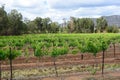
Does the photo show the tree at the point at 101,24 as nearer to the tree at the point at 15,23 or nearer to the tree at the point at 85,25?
the tree at the point at 85,25

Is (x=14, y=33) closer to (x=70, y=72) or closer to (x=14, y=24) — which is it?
(x=14, y=24)

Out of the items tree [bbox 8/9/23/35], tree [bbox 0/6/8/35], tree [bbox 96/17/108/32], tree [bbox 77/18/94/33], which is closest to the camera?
tree [bbox 0/6/8/35]

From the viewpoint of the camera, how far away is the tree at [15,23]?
6013cm

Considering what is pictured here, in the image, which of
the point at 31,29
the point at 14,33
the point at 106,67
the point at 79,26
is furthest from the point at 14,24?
the point at 106,67

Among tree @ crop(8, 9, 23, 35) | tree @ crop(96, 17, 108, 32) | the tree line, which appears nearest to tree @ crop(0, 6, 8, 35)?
tree @ crop(8, 9, 23, 35)

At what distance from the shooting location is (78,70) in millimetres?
17812

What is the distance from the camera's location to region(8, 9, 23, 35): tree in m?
60.1

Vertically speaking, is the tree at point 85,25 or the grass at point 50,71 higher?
the tree at point 85,25

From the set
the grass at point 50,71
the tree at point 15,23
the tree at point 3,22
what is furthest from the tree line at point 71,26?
the grass at point 50,71

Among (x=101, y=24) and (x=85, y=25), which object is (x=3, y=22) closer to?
(x=85, y=25)

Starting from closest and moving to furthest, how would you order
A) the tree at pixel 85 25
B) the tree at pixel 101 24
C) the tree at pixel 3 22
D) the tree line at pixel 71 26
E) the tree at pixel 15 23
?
the tree at pixel 3 22 → the tree at pixel 15 23 → the tree line at pixel 71 26 → the tree at pixel 85 25 → the tree at pixel 101 24

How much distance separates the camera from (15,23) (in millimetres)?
61250

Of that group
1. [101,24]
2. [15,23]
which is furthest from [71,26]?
[15,23]

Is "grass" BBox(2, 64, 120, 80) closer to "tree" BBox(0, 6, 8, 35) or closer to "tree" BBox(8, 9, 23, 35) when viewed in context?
"tree" BBox(0, 6, 8, 35)
